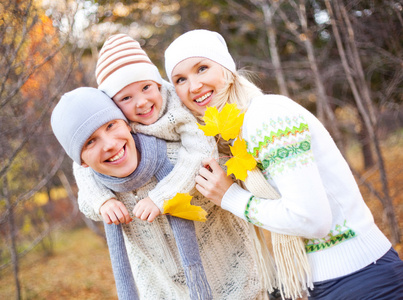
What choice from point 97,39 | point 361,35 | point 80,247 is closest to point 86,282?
point 80,247

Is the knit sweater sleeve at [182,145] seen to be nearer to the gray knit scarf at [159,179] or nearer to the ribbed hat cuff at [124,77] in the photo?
the gray knit scarf at [159,179]

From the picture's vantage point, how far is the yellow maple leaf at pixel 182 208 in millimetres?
1804

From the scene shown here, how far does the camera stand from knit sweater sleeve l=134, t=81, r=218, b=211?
6.15 feet

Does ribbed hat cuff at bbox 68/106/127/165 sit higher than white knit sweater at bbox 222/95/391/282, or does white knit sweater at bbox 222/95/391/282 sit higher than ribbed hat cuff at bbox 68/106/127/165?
ribbed hat cuff at bbox 68/106/127/165

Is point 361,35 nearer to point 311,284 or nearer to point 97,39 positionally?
point 97,39

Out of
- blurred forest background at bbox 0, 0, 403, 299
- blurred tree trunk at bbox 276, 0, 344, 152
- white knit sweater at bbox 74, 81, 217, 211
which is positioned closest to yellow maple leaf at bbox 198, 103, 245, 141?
white knit sweater at bbox 74, 81, 217, 211

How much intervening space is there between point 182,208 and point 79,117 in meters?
0.64

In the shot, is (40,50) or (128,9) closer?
(40,50)

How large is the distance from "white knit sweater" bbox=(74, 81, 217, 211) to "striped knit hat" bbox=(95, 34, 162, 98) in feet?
0.58

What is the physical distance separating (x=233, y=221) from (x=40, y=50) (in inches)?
102

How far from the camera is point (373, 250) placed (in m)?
1.58

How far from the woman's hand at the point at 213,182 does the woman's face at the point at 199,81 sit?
329mm

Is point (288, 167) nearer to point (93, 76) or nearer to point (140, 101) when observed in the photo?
point (140, 101)

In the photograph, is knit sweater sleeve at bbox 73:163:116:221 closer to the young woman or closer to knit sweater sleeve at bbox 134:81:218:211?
knit sweater sleeve at bbox 134:81:218:211
